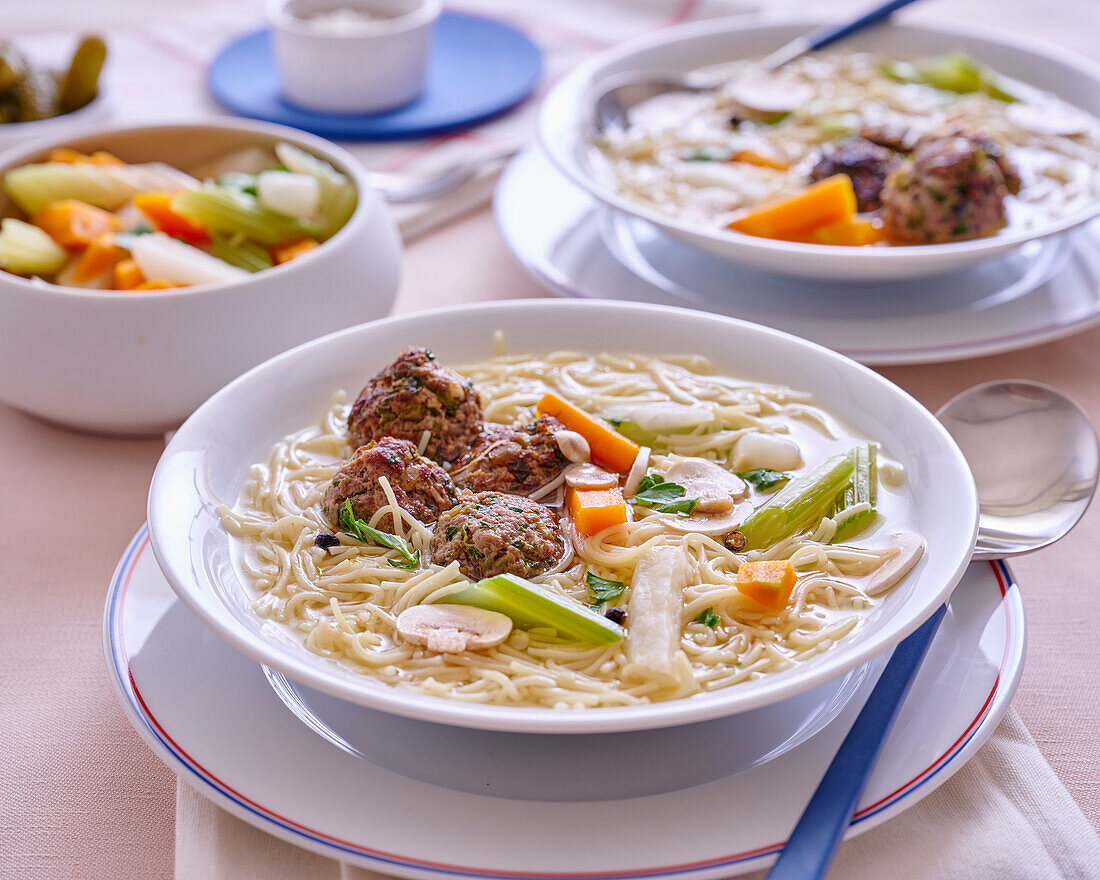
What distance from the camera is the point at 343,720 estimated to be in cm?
234

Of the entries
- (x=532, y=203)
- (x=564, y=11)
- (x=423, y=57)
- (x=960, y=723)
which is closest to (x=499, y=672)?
(x=960, y=723)

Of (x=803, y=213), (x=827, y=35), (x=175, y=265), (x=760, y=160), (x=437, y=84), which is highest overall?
(x=827, y=35)

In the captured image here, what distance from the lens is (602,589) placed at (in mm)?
2422

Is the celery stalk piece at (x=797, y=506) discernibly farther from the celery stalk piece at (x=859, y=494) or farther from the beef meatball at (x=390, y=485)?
the beef meatball at (x=390, y=485)

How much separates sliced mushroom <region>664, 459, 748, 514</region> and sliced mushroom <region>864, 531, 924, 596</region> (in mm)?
369

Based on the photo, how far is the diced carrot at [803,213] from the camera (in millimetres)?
3969

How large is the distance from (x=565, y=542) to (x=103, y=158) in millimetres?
2495

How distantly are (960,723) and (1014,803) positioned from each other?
0.20 meters

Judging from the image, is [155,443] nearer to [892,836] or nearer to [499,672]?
[499,672]

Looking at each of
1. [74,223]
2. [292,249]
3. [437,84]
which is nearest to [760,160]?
[292,249]

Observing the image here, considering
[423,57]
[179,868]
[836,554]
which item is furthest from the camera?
[423,57]

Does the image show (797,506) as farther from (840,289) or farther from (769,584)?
(840,289)

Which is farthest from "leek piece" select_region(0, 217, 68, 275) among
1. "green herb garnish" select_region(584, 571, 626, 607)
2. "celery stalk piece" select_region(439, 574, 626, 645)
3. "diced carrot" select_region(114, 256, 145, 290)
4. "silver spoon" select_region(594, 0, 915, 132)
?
"silver spoon" select_region(594, 0, 915, 132)

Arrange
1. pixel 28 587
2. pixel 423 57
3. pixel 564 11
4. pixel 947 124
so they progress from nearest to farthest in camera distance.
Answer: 1. pixel 28 587
2. pixel 947 124
3. pixel 423 57
4. pixel 564 11
